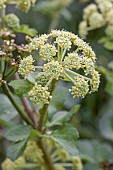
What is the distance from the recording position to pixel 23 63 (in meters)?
Answer: 1.51

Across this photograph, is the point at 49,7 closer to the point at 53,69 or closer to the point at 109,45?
the point at 109,45

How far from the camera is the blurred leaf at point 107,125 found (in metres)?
2.58

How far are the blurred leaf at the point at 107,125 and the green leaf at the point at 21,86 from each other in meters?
1.10

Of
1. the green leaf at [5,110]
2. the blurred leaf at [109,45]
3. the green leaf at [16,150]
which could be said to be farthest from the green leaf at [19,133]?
the blurred leaf at [109,45]

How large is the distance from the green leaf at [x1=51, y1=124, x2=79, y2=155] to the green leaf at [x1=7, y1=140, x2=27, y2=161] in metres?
0.12

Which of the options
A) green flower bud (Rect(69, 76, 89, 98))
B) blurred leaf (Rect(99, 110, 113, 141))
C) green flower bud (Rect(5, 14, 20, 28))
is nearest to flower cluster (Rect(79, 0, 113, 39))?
green flower bud (Rect(5, 14, 20, 28))

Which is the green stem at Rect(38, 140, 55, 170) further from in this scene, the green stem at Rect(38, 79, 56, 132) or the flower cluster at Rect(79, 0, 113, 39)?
the flower cluster at Rect(79, 0, 113, 39)

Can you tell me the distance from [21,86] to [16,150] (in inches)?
12.5

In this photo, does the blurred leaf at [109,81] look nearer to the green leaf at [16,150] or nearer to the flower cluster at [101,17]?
the flower cluster at [101,17]

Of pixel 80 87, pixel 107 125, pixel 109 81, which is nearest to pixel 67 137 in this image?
pixel 80 87

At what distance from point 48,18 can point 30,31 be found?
150 cm

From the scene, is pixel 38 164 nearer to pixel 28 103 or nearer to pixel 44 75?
pixel 28 103

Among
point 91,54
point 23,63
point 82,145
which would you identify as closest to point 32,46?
point 23,63

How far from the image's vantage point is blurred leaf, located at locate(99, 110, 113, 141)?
258 cm
